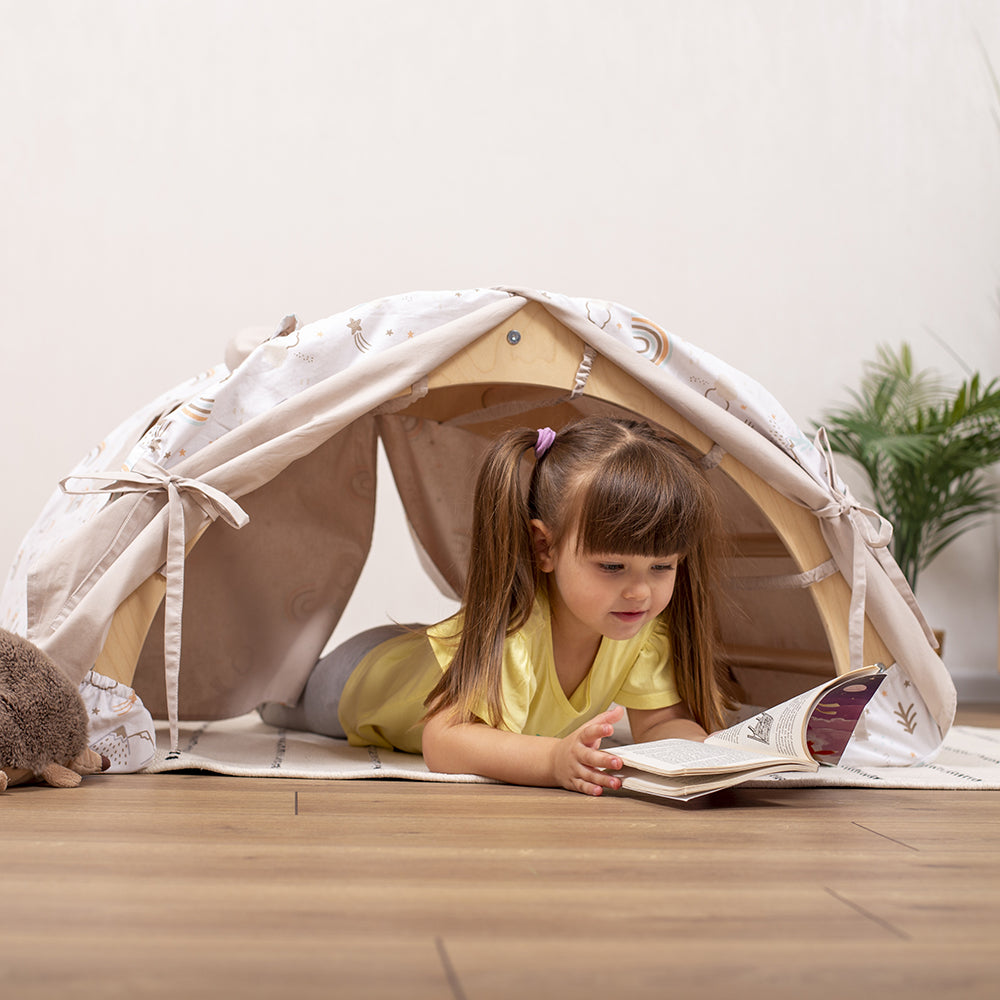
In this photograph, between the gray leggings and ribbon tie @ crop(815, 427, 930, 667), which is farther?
the gray leggings

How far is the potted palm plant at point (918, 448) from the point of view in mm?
2529

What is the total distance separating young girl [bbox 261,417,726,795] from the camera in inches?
46.8

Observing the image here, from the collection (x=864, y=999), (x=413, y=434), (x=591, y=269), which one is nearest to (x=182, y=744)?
(x=413, y=434)

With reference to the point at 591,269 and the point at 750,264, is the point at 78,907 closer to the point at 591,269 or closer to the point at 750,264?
the point at 591,269

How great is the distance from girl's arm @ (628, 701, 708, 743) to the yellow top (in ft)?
0.07

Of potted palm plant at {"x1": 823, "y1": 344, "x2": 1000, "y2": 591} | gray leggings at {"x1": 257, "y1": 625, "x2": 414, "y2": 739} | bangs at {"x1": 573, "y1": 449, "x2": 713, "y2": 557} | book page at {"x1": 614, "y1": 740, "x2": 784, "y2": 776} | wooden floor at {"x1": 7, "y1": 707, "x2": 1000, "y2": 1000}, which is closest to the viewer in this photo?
wooden floor at {"x1": 7, "y1": 707, "x2": 1000, "y2": 1000}

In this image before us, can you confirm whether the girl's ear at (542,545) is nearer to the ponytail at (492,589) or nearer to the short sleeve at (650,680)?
the ponytail at (492,589)

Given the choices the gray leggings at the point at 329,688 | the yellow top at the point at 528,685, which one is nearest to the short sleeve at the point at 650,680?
the yellow top at the point at 528,685

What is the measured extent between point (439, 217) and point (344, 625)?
3.34 ft

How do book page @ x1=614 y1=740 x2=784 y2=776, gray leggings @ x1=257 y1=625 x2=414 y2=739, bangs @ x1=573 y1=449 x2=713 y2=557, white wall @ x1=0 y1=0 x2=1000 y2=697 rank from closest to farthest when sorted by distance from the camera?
book page @ x1=614 y1=740 x2=784 y2=776 < bangs @ x1=573 y1=449 x2=713 y2=557 < gray leggings @ x1=257 y1=625 x2=414 y2=739 < white wall @ x1=0 y1=0 x2=1000 y2=697

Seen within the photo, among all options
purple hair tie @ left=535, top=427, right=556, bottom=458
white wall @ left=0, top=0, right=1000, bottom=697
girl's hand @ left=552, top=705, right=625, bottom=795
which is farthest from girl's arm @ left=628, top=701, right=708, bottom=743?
white wall @ left=0, top=0, right=1000, bottom=697

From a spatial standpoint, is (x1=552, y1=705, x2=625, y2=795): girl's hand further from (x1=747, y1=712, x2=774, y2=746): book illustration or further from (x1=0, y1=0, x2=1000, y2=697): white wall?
(x1=0, y1=0, x2=1000, y2=697): white wall

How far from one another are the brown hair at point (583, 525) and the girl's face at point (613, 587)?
15 mm

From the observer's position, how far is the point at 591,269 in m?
2.63
